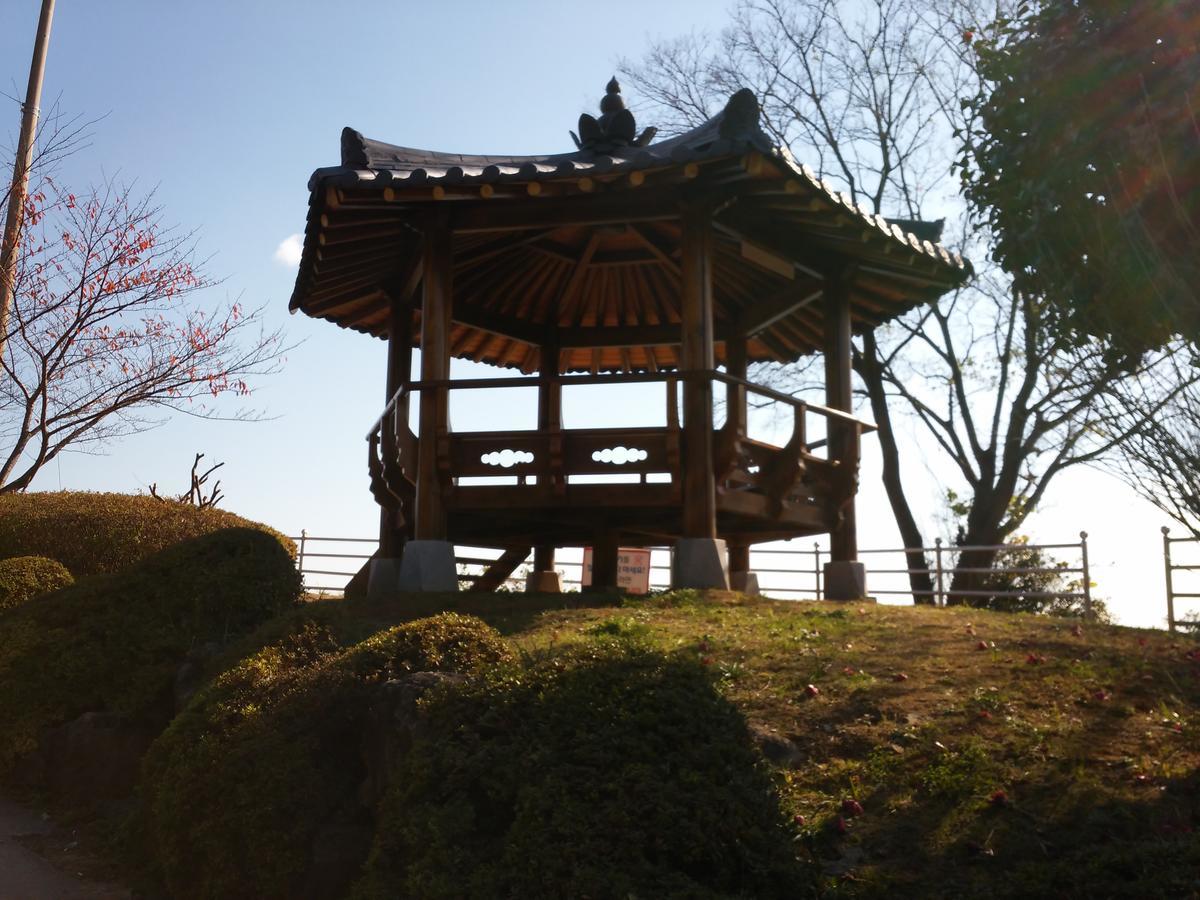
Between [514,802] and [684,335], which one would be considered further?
[684,335]

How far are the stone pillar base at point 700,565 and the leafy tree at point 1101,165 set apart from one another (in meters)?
4.00

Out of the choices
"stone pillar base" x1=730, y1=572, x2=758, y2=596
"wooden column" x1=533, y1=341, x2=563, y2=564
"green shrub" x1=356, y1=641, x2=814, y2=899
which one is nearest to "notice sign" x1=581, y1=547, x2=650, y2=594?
"wooden column" x1=533, y1=341, x2=563, y2=564

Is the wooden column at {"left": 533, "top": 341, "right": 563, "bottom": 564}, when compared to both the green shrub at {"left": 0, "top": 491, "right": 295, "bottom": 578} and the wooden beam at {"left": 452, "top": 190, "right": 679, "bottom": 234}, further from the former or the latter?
the green shrub at {"left": 0, "top": 491, "right": 295, "bottom": 578}

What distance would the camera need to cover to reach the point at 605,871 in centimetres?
417

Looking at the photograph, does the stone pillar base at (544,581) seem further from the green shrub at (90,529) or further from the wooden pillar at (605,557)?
the green shrub at (90,529)

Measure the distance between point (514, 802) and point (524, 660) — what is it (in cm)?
98

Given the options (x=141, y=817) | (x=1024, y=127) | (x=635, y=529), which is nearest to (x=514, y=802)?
(x=141, y=817)

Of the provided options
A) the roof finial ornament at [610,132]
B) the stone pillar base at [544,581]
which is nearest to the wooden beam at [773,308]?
the roof finial ornament at [610,132]

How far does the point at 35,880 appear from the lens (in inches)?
250

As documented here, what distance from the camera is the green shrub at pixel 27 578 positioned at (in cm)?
1040

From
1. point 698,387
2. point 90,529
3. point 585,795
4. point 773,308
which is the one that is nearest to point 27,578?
point 90,529

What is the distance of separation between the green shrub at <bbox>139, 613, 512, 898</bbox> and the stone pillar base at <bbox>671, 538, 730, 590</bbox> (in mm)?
3893

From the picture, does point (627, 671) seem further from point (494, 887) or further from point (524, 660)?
point (494, 887)

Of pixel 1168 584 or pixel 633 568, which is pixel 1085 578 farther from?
pixel 633 568
